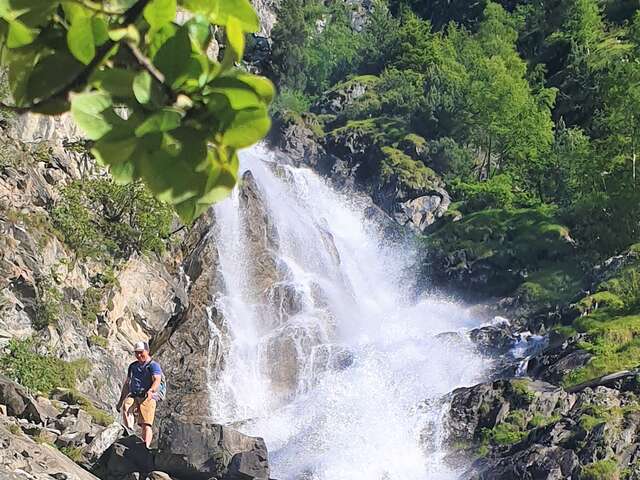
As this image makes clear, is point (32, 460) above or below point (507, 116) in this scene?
below

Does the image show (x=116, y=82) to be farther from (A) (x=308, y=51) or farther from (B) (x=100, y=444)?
(A) (x=308, y=51)

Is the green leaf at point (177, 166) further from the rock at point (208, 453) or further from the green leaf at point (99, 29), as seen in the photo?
the rock at point (208, 453)

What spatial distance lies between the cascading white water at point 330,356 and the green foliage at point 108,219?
11.2ft

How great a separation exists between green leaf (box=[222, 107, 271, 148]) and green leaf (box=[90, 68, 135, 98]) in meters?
0.10

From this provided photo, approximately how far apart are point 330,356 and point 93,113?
21200 mm

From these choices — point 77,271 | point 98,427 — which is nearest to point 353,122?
point 77,271

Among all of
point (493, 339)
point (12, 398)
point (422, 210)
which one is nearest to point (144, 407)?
point (12, 398)

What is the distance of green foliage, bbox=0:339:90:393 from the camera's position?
1323 centimetres

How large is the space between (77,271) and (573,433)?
9.61 meters

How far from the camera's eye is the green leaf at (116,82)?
0.89m

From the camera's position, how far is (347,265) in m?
29.8

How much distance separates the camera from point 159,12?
91cm

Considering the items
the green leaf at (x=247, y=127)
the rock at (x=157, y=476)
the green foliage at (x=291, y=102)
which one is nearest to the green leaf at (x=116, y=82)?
the green leaf at (x=247, y=127)

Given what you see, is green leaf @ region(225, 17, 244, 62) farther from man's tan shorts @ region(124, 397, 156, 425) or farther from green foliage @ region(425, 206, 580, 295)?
green foliage @ region(425, 206, 580, 295)
